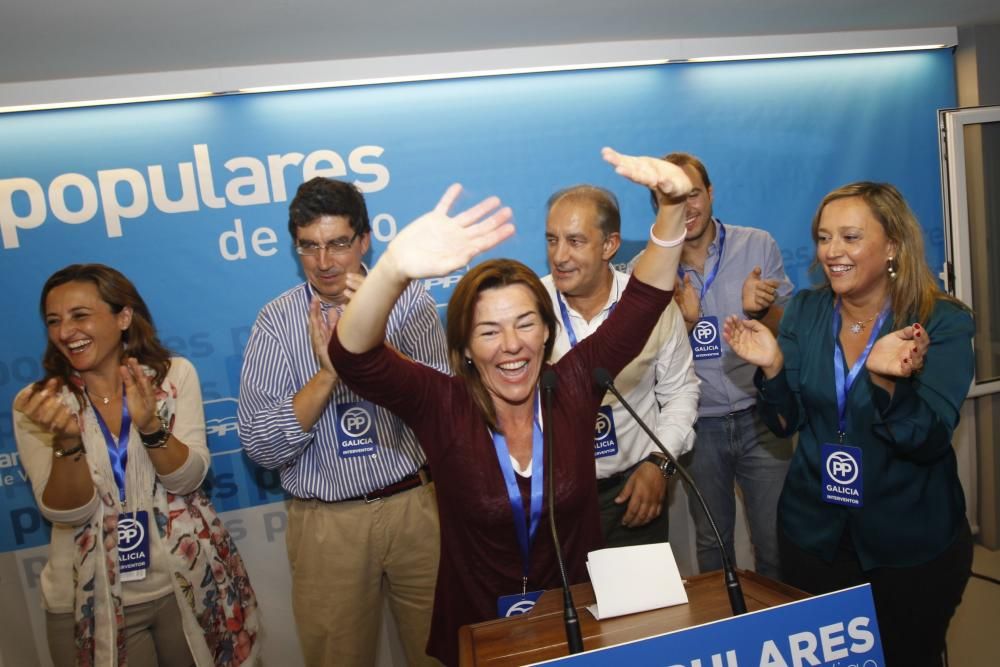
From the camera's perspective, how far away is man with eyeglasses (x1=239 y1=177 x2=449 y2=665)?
7.67ft

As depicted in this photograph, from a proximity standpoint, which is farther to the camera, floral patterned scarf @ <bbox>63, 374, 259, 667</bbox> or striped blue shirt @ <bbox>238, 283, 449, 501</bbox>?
striped blue shirt @ <bbox>238, 283, 449, 501</bbox>

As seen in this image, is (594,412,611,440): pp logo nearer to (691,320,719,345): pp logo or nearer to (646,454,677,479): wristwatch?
(646,454,677,479): wristwatch

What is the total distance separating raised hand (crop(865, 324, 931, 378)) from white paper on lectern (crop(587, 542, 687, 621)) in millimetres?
860

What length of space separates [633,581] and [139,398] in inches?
65.1

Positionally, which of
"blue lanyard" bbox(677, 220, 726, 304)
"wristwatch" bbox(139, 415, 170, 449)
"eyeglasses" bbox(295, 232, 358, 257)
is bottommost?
"wristwatch" bbox(139, 415, 170, 449)

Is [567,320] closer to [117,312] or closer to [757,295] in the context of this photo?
[757,295]

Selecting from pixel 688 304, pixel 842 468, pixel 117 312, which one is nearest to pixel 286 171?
pixel 117 312

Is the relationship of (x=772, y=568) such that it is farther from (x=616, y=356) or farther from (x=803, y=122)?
(x=803, y=122)

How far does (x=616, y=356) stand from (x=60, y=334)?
180 centimetres

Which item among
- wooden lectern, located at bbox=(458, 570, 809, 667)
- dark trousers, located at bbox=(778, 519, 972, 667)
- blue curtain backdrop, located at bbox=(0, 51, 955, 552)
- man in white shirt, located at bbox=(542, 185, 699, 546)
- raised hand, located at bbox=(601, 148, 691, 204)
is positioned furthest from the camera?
blue curtain backdrop, located at bbox=(0, 51, 955, 552)

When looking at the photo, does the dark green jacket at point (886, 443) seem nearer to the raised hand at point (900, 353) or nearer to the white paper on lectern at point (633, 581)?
the raised hand at point (900, 353)

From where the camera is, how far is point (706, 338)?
2.90 metres

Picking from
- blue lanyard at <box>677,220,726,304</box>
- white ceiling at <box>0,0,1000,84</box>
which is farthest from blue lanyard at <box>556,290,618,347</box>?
white ceiling at <box>0,0,1000,84</box>

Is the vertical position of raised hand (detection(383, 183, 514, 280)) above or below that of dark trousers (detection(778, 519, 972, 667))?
above
